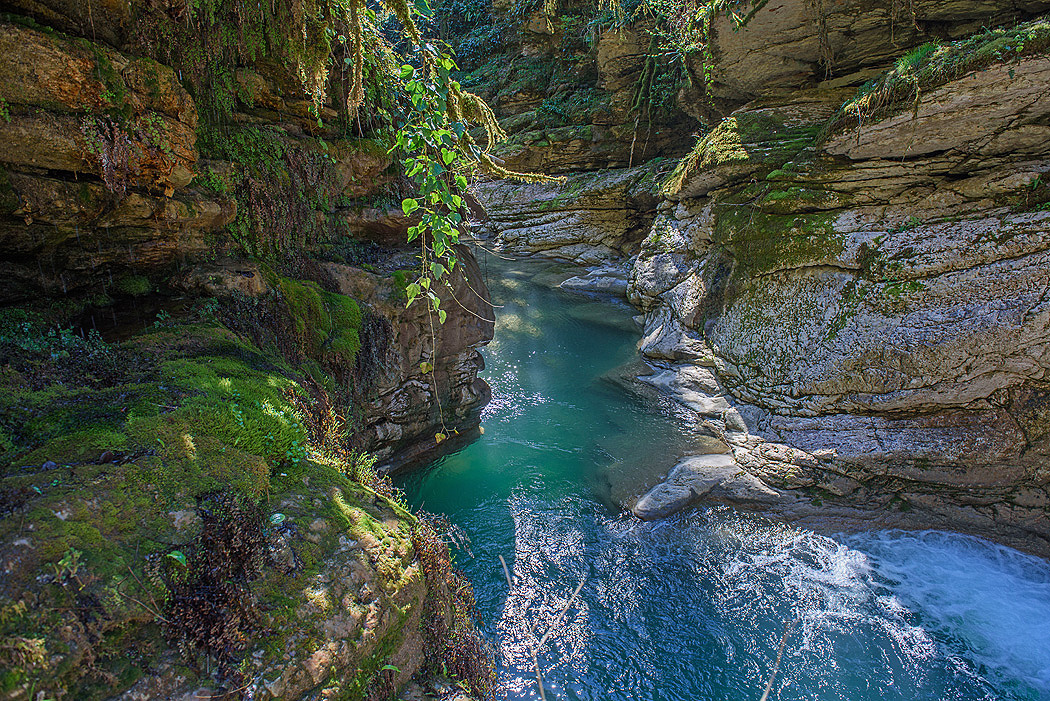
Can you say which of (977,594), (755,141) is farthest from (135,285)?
(755,141)

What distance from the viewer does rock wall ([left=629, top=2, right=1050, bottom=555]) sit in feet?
21.9

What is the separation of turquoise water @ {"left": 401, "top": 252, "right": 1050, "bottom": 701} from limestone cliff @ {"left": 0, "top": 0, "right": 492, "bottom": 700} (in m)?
1.66

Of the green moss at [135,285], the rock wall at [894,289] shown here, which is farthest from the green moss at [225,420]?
the rock wall at [894,289]

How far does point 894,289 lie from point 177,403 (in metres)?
9.35

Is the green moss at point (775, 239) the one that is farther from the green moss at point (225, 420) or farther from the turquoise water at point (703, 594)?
the green moss at point (225, 420)

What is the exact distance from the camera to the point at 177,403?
312cm

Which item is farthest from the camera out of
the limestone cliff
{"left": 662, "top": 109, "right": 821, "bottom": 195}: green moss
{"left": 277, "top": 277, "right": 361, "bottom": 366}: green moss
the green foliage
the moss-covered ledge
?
{"left": 662, "top": 109, "right": 821, "bottom": 195}: green moss

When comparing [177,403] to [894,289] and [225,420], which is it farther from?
[894,289]

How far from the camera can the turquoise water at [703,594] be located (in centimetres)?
502

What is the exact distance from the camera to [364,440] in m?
6.25

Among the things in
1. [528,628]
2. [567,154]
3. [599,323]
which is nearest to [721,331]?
[599,323]

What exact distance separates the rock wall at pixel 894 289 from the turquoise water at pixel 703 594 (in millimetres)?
722

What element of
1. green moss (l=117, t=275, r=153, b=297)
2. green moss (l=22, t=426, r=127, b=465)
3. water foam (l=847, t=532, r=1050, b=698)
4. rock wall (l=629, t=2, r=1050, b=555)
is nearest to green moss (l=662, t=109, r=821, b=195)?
rock wall (l=629, t=2, r=1050, b=555)

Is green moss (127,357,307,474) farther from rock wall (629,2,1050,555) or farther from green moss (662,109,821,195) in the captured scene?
green moss (662,109,821,195)
